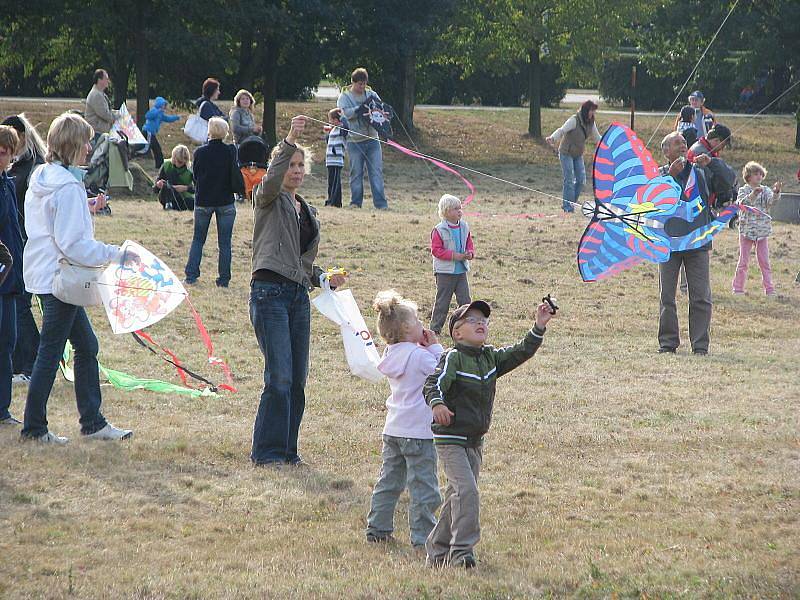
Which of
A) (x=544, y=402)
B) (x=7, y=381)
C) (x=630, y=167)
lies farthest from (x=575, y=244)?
(x=7, y=381)

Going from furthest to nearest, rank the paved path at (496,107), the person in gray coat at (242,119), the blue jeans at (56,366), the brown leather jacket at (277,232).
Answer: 1. the paved path at (496,107)
2. the person in gray coat at (242,119)
3. the blue jeans at (56,366)
4. the brown leather jacket at (277,232)

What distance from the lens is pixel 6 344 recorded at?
712 centimetres

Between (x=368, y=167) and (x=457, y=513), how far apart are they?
39.0ft

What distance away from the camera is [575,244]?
14.9m

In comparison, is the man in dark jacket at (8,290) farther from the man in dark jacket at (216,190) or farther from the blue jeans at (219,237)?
the blue jeans at (219,237)

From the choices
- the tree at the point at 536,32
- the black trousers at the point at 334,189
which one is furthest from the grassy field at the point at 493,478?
the tree at the point at 536,32

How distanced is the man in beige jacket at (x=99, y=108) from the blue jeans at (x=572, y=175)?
252 inches

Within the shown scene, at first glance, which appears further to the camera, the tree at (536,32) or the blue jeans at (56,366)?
the tree at (536,32)

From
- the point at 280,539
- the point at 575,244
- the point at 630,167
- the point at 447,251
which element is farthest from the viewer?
the point at 575,244

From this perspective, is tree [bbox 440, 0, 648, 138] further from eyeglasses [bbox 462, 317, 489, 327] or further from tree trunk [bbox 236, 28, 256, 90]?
eyeglasses [bbox 462, 317, 489, 327]

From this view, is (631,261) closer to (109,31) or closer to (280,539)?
(280,539)

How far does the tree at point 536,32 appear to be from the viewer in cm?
3053

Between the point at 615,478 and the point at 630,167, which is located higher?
the point at 630,167

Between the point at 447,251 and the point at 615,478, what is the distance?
374 centimetres
